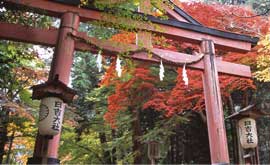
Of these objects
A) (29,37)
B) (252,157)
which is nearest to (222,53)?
(252,157)

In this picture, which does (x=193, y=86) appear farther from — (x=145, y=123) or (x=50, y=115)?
(x=50, y=115)

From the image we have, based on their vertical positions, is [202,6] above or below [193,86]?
above

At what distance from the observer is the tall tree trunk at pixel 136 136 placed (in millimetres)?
10945

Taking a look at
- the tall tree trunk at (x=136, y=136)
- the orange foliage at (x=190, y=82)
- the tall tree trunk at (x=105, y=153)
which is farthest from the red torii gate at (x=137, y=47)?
the tall tree trunk at (x=105, y=153)

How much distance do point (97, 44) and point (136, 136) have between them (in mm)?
5946

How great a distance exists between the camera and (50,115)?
4312 mm

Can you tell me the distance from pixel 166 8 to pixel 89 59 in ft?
27.1

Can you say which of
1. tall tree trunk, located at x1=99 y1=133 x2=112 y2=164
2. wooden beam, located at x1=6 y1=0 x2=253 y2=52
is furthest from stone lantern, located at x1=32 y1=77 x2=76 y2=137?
tall tree trunk, located at x1=99 y1=133 x2=112 y2=164

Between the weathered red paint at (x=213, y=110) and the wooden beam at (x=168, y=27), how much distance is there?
292 millimetres

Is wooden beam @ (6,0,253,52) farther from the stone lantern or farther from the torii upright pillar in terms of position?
the stone lantern

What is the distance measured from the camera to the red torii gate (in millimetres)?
5418

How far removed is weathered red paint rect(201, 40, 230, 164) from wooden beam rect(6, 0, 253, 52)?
0.29m

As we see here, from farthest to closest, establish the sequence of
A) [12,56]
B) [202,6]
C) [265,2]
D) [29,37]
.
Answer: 1. [265,2]
2. [202,6]
3. [12,56]
4. [29,37]

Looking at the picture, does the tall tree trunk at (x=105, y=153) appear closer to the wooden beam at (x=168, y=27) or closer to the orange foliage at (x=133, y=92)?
the orange foliage at (x=133, y=92)
